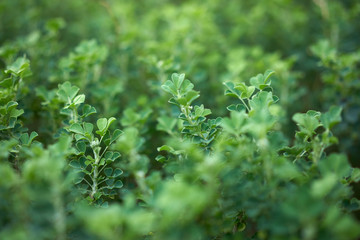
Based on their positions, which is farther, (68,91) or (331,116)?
(68,91)

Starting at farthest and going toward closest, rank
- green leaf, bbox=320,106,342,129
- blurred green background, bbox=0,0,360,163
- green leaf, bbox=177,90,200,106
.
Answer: blurred green background, bbox=0,0,360,163, green leaf, bbox=177,90,200,106, green leaf, bbox=320,106,342,129

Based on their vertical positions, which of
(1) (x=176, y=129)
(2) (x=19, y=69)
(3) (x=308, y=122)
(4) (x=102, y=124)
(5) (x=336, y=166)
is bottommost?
(5) (x=336, y=166)

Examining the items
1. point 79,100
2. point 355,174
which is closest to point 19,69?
point 79,100

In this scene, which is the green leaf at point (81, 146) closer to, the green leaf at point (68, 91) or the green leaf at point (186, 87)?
the green leaf at point (68, 91)

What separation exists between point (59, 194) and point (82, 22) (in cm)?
273

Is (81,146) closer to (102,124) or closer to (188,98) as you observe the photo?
(102,124)

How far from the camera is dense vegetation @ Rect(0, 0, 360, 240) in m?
1.04

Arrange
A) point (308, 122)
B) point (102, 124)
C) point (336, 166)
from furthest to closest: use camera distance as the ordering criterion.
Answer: point (102, 124) → point (308, 122) → point (336, 166)

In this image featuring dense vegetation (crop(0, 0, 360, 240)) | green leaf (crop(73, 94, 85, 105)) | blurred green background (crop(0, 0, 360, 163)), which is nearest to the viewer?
dense vegetation (crop(0, 0, 360, 240))

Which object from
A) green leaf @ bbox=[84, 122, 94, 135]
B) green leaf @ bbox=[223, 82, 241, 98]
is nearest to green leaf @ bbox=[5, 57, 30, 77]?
green leaf @ bbox=[84, 122, 94, 135]

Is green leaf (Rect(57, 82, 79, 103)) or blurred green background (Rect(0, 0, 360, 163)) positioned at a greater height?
blurred green background (Rect(0, 0, 360, 163))

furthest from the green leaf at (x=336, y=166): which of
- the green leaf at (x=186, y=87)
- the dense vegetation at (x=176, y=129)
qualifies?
the green leaf at (x=186, y=87)

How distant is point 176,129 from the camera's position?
1.82m

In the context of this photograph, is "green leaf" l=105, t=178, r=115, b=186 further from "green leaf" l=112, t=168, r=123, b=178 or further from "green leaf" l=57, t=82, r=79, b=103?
"green leaf" l=57, t=82, r=79, b=103
